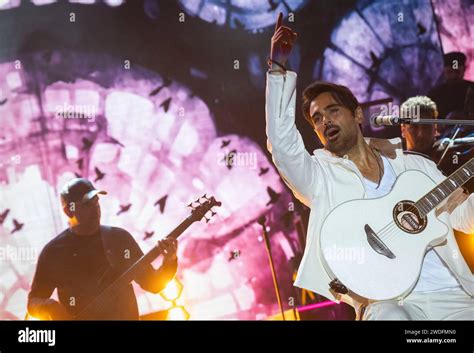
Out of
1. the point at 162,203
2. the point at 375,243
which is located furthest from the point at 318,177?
the point at 162,203

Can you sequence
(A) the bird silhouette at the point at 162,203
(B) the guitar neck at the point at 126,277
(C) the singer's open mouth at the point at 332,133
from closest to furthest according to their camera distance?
(C) the singer's open mouth at the point at 332,133
(B) the guitar neck at the point at 126,277
(A) the bird silhouette at the point at 162,203

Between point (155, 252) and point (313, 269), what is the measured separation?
36.9 inches

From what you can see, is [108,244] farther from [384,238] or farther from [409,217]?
[409,217]

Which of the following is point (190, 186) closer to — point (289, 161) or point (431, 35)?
point (289, 161)

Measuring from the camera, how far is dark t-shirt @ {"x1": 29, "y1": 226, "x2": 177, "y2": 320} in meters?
3.37

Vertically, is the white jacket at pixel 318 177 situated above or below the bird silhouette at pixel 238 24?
below

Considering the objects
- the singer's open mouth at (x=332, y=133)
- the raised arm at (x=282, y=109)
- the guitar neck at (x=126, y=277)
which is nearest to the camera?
the raised arm at (x=282, y=109)

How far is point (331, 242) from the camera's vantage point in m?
2.92

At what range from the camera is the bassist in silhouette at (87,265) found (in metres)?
3.36

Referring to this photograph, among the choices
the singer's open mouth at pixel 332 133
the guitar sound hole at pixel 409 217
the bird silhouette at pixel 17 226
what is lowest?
the guitar sound hole at pixel 409 217

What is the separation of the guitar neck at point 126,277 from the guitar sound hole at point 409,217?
1.12 metres

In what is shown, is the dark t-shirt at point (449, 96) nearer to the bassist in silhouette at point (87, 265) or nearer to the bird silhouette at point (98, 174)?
the bassist in silhouette at point (87, 265)

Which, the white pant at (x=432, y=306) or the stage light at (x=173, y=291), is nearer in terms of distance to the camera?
the white pant at (x=432, y=306)

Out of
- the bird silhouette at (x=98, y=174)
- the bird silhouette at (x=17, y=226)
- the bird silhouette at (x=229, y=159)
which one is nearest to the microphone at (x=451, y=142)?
the bird silhouette at (x=229, y=159)
